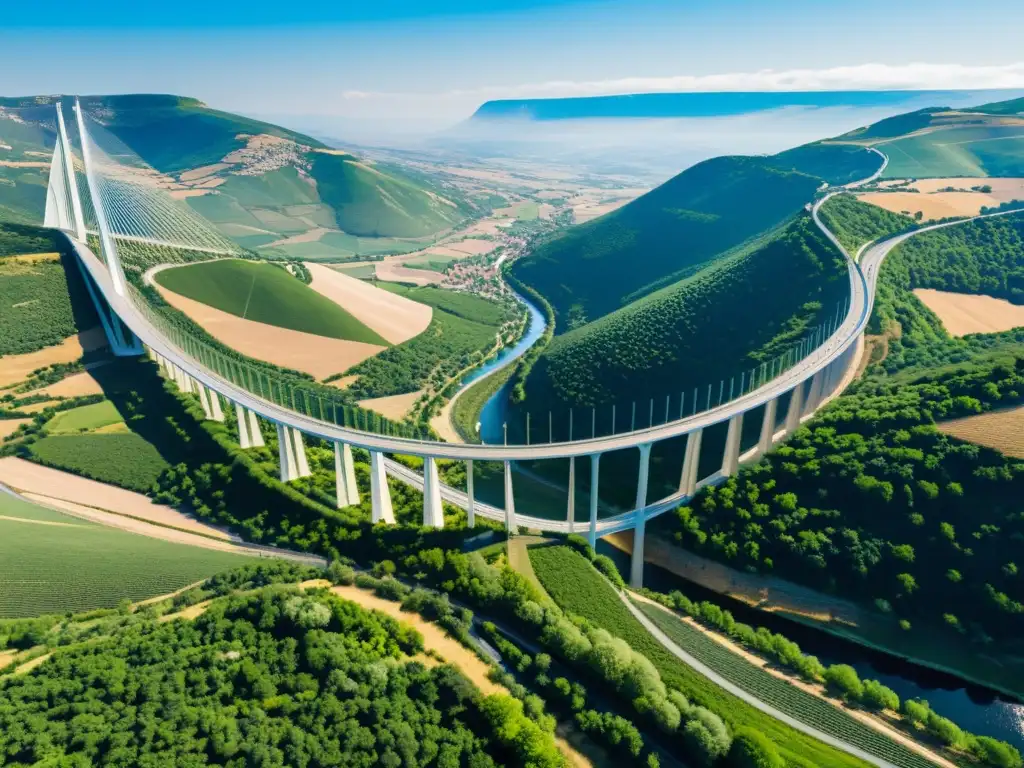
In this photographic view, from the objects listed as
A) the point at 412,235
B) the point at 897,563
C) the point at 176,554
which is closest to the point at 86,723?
the point at 176,554

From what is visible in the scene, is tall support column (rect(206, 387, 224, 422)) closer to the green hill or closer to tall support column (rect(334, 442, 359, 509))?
tall support column (rect(334, 442, 359, 509))

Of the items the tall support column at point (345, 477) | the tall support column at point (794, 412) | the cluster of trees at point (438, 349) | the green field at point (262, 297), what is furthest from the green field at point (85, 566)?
the tall support column at point (794, 412)

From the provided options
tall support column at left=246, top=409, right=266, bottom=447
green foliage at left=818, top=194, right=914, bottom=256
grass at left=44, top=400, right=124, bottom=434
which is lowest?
grass at left=44, top=400, right=124, bottom=434

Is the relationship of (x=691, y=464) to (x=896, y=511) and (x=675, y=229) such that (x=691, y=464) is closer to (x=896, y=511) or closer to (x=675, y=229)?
(x=896, y=511)

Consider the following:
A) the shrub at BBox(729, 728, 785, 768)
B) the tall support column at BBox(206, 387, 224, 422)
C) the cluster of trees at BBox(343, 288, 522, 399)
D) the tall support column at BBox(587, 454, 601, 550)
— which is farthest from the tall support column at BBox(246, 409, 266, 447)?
the shrub at BBox(729, 728, 785, 768)

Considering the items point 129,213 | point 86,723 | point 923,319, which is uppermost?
point 129,213

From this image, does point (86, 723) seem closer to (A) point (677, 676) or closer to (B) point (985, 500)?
(A) point (677, 676)
